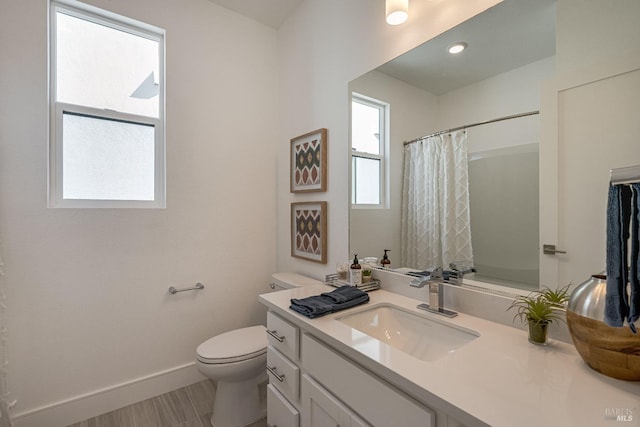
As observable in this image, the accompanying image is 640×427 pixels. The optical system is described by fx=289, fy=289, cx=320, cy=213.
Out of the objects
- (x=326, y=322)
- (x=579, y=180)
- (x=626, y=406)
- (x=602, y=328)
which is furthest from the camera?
(x=326, y=322)

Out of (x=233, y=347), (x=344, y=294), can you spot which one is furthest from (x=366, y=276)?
(x=233, y=347)

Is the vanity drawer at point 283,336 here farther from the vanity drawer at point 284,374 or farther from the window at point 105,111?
the window at point 105,111

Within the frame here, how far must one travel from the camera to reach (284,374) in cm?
128

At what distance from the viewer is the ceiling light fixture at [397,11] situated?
134 centimetres

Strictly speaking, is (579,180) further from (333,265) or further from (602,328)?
(333,265)

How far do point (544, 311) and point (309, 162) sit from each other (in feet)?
5.02

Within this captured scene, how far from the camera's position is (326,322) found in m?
1.12

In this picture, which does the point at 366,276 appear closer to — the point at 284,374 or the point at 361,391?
the point at 284,374

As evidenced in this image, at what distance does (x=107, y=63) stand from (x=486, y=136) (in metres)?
2.29

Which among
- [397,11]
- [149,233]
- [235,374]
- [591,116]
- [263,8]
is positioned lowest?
[235,374]

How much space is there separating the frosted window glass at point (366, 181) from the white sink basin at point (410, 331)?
60 centimetres

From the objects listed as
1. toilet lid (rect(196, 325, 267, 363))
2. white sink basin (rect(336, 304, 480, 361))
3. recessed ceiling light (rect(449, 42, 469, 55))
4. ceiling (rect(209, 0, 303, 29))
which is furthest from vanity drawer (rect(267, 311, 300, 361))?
ceiling (rect(209, 0, 303, 29))

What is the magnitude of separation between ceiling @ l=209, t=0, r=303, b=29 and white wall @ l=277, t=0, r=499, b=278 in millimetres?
70

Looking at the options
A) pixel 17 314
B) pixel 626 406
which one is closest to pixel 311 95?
pixel 626 406
